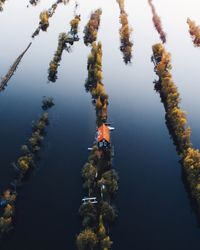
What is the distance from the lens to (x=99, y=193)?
157 ft

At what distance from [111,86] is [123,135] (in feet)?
45.4

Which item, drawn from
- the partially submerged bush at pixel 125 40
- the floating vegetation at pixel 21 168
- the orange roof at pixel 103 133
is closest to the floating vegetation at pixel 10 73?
the floating vegetation at pixel 21 168

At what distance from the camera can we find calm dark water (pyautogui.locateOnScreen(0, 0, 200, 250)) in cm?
4541

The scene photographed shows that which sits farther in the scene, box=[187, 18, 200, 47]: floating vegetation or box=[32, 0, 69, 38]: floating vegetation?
box=[187, 18, 200, 47]: floating vegetation

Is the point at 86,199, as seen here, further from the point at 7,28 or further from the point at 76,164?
Result: the point at 7,28

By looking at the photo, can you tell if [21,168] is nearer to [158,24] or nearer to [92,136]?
[92,136]

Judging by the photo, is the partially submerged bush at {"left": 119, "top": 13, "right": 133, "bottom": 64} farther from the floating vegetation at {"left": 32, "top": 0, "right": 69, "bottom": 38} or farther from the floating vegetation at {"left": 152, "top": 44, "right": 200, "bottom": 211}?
the floating vegetation at {"left": 32, "top": 0, "right": 69, "bottom": 38}

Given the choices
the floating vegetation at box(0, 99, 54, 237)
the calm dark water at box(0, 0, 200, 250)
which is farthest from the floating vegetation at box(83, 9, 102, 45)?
the floating vegetation at box(0, 99, 54, 237)

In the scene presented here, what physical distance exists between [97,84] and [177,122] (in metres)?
14.7

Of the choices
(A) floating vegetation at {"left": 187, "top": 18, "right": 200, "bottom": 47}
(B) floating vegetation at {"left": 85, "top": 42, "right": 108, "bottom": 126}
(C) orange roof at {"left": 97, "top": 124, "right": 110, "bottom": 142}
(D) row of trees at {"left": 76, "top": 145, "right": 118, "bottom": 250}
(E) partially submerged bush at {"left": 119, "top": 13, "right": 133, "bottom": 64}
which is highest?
(A) floating vegetation at {"left": 187, "top": 18, "right": 200, "bottom": 47}

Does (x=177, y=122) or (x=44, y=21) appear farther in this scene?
(x=44, y=21)

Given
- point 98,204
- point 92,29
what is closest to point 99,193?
point 98,204

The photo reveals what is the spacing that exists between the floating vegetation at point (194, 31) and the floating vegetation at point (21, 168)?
144 feet

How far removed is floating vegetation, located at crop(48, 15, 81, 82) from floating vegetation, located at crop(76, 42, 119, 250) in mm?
14859
